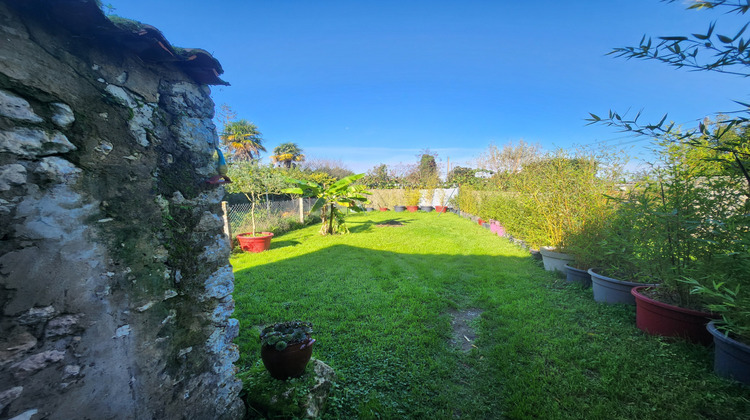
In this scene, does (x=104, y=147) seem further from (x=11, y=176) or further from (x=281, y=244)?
(x=281, y=244)

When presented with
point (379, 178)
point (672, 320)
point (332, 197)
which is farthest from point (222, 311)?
point (379, 178)

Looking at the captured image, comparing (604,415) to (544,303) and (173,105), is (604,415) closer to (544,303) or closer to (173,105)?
(544,303)

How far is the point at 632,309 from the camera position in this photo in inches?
159

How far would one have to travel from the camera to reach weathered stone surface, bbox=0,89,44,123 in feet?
3.73

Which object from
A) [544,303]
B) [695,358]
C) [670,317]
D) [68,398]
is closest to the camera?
[68,398]

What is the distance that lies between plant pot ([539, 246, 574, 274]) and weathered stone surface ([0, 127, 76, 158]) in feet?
23.0

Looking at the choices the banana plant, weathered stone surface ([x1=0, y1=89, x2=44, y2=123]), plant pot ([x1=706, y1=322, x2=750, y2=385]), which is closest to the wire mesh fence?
the banana plant

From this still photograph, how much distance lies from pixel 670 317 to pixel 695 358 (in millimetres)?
451

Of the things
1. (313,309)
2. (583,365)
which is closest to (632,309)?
(583,365)

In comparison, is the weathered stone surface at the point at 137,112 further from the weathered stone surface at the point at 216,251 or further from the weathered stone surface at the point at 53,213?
the weathered stone surface at the point at 216,251

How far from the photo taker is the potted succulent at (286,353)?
7.56 feet

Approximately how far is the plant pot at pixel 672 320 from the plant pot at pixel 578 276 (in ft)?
5.52

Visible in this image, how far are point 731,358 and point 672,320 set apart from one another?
2.51 feet

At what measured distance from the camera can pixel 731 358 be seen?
2502mm
